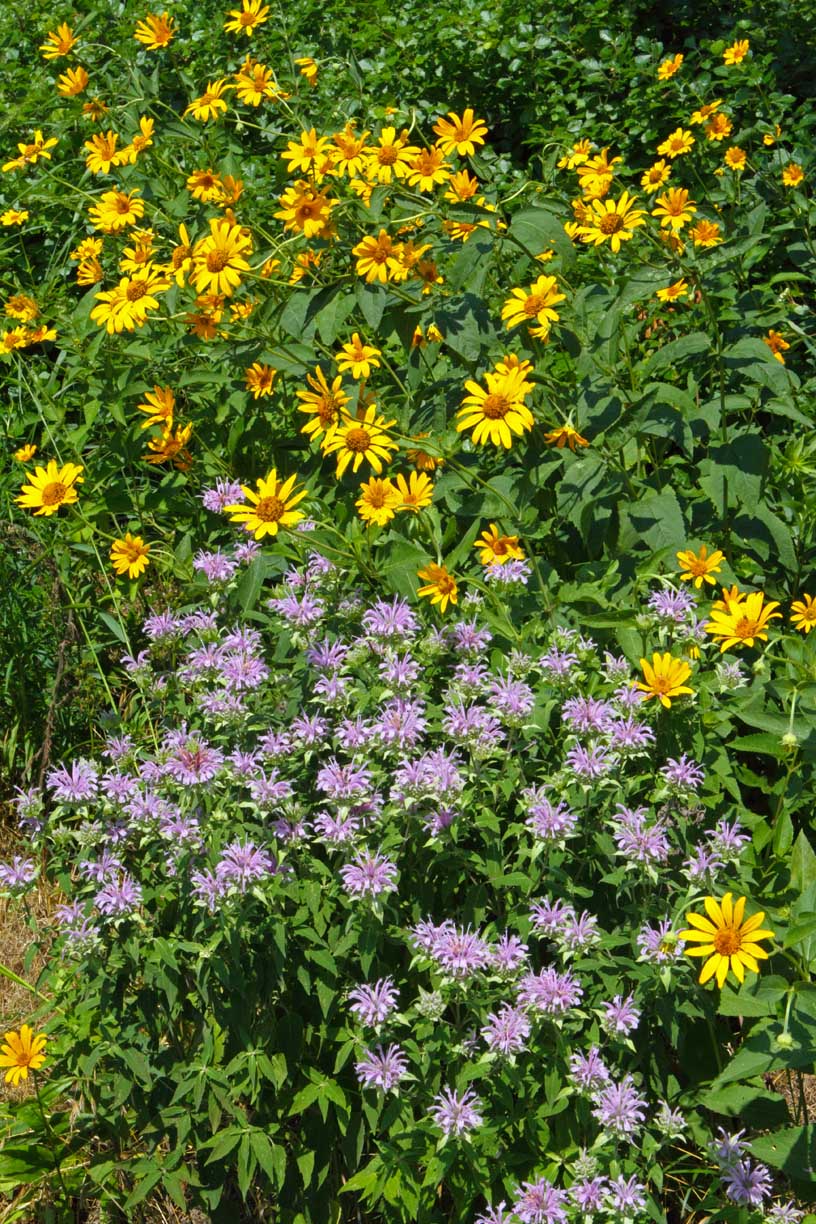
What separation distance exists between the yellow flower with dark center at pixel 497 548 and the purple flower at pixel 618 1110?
106cm

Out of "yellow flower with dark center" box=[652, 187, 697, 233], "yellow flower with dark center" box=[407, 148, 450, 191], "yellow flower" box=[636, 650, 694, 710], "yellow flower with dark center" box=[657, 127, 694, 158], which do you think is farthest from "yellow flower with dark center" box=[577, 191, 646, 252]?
"yellow flower" box=[636, 650, 694, 710]

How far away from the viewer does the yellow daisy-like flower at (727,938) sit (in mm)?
2148

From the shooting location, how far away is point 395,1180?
95.9 inches

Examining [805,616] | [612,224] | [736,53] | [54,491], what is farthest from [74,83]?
[805,616]

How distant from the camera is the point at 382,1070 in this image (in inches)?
91.8

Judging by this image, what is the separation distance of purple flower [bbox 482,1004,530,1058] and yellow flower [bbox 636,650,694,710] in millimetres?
609

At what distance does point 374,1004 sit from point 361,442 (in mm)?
1188

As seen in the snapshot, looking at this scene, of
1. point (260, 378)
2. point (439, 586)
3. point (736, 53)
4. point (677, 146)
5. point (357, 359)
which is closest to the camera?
point (439, 586)

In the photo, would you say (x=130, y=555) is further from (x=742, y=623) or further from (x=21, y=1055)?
(x=742, y=623)

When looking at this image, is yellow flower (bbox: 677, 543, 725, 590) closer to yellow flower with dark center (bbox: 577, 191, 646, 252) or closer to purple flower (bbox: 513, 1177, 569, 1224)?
yellow flower with dark center (bbox: 577, 191, 646, 252)

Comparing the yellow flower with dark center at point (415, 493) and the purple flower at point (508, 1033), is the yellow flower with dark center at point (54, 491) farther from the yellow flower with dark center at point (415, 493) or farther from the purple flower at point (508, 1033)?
the purple flower at point (508, 1033)

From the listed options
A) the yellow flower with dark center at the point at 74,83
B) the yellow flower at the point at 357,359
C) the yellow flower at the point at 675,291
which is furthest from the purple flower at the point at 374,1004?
the yellow flower with dark center at the point at 74,83

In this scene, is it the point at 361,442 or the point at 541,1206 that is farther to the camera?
the point at 361,442

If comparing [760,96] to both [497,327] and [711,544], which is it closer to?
[497,327]
